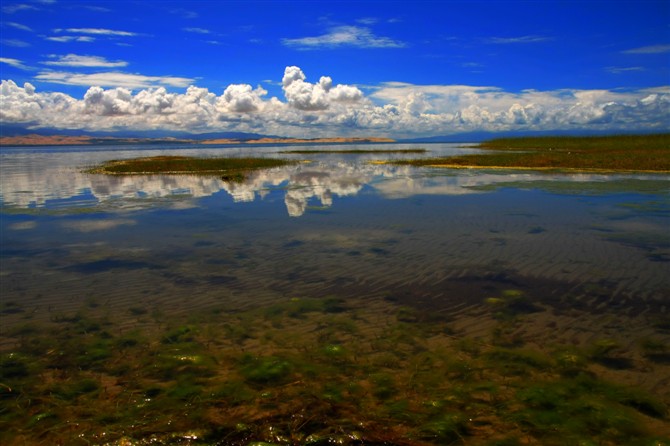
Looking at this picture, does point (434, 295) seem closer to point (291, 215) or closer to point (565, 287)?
point (565, 287)

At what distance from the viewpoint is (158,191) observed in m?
34.1

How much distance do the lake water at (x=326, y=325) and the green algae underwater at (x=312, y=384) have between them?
0.12ft

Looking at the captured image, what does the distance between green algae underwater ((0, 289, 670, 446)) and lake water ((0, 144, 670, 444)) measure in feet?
0.12

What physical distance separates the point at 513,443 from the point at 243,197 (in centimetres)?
2663

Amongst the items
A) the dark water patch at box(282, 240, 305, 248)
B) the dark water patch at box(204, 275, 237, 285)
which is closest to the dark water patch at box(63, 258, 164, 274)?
the dark water patch at box(204, 275, 237, 285)

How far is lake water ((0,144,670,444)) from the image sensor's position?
6.63 meters

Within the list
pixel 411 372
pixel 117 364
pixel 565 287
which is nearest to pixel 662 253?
pixel 565 287

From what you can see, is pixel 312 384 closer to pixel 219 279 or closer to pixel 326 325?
pixel 326 325

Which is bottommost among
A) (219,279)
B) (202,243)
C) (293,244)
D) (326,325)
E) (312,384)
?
(312,384)

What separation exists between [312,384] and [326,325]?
239 cm

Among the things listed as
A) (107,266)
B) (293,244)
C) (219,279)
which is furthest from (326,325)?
(107,266)

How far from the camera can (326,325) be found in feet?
32.5

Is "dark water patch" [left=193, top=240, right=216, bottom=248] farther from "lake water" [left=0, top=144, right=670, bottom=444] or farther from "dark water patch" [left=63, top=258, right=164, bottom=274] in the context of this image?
"dark water patch" [left=63, top=258, right=164, bottom=274]

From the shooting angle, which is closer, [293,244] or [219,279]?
[219,279]
